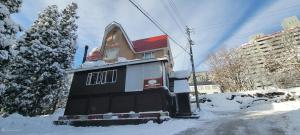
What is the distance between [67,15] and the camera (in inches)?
1425

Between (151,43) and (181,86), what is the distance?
392 inches

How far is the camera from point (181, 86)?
26062mm

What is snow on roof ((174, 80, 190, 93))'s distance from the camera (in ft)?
83.9

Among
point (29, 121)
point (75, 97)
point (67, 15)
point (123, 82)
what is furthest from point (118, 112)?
point (67, 15)

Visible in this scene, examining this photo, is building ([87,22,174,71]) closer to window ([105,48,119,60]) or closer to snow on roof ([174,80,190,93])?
window ([105,48,119,60])

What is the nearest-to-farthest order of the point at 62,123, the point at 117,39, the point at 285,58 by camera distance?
1. the point at 62,123
2. the point at 117,39
3. the point at 285,58

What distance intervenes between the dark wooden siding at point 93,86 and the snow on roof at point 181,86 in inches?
264

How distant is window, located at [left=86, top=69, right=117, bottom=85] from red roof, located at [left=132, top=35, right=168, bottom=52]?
341 inches

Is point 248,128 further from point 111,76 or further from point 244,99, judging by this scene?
point 244,99

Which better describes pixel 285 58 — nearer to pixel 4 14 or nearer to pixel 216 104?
pixel 216 104

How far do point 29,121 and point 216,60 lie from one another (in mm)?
45117

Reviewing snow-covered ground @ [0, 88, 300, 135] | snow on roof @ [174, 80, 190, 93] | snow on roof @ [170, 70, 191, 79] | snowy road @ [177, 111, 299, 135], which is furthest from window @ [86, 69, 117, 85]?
snowy road @ [177, 111, 299, 135]

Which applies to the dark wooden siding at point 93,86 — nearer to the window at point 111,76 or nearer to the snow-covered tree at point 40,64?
the window at point 111,76

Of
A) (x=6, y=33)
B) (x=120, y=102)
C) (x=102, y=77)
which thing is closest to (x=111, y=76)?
(x=102, y=77)
